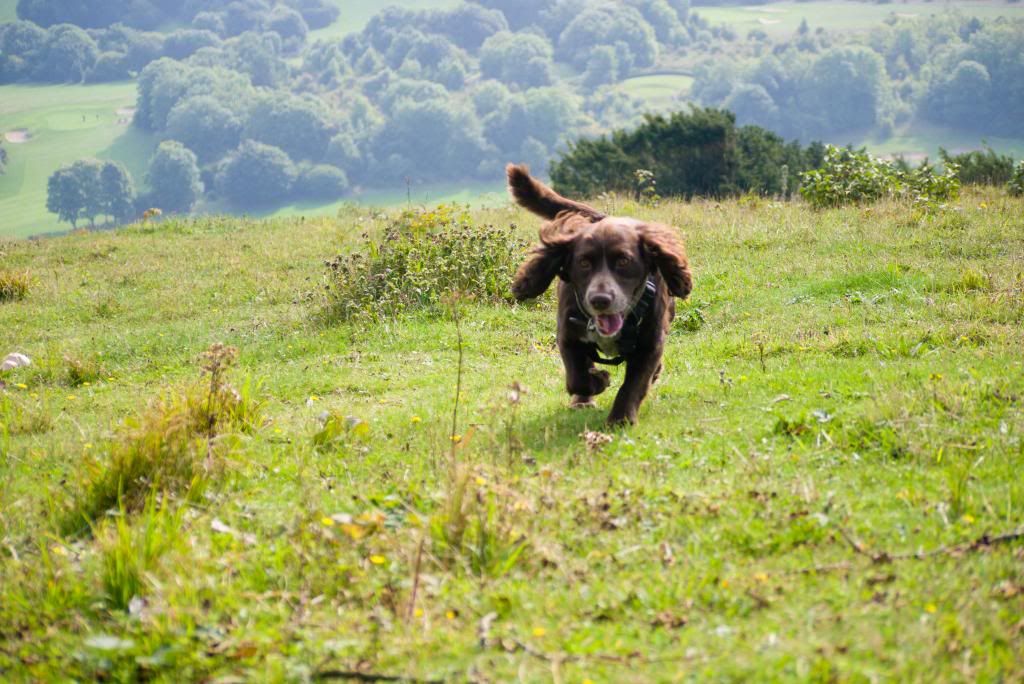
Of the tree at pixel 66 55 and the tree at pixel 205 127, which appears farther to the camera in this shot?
the tree at pixel 66 55

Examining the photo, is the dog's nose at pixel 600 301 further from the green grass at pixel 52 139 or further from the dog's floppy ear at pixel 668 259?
the green grass at pixel 52 139

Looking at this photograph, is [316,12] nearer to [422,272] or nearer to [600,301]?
[422,272]

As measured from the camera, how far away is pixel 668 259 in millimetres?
6512

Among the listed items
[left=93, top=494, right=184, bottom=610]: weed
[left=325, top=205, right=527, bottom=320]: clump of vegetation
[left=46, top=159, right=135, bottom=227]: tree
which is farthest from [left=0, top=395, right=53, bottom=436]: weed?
[left=46, top=159, right=135, bottom=227]: tree

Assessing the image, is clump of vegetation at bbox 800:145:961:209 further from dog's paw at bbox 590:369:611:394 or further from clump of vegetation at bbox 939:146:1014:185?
dog's paw at bbox 590:369:611:394

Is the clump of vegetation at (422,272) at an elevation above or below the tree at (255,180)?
above

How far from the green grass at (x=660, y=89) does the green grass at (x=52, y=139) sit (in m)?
62.9

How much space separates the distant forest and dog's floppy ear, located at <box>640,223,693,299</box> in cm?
7576

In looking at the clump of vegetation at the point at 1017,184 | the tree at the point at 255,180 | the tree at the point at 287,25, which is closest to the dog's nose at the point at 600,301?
the clump of vegetation at the point at 1017,184

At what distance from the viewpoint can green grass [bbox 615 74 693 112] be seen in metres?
126

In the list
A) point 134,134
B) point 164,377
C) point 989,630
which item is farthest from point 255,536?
point 134,134

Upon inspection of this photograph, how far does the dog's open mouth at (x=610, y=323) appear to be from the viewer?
6234 mm

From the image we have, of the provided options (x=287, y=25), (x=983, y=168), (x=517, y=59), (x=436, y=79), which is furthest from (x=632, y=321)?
(x=287, y=25)

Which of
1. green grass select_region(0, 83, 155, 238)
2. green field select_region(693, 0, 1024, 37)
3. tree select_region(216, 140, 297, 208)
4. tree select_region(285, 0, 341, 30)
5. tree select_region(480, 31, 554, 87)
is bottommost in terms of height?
tree select_region(216, 140, 297, 208)
